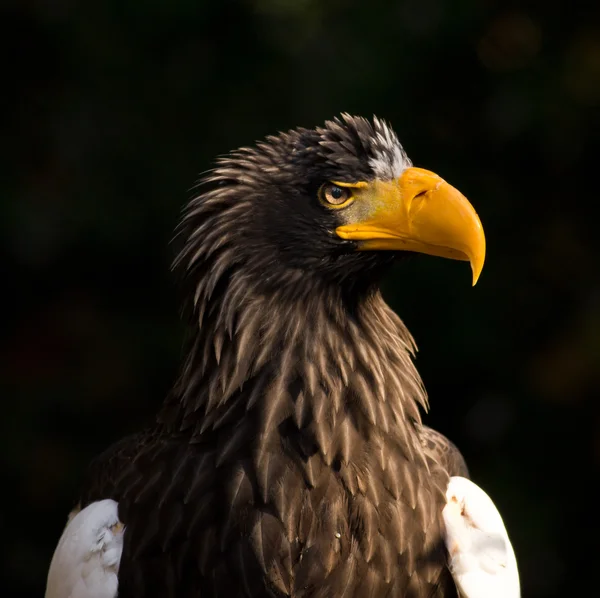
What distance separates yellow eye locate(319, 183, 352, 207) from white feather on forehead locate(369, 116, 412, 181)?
0.28ft

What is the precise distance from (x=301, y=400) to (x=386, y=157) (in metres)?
0.62

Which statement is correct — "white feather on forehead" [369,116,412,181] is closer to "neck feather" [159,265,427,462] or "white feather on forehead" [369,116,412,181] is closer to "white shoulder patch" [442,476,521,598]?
"neck feather" [159,265,427,462]

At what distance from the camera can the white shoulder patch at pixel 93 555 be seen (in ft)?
8.02

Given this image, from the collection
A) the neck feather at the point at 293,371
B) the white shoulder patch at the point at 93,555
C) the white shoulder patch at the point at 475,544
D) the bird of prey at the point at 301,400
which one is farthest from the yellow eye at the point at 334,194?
the white shoulder patch at the point at 93,555

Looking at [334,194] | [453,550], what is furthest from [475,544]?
[334,194]

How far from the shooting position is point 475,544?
2.49 m

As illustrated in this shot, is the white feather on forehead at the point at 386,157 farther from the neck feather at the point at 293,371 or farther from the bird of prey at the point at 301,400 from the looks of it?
the neck feather at the point at 293,371

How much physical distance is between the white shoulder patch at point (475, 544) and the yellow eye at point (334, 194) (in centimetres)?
78

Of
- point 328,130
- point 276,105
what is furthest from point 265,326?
point 276,105

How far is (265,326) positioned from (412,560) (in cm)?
65

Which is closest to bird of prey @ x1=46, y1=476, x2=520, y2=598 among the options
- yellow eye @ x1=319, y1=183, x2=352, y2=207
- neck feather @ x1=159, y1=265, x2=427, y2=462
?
neck feather @ x1=159, y1=265, x2=427, y2=462

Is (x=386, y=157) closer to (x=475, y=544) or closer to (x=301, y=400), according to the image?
(x=301, y=400)

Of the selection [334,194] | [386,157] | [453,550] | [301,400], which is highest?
[386,157]

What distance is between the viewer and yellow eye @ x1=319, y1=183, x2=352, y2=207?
2418mm
